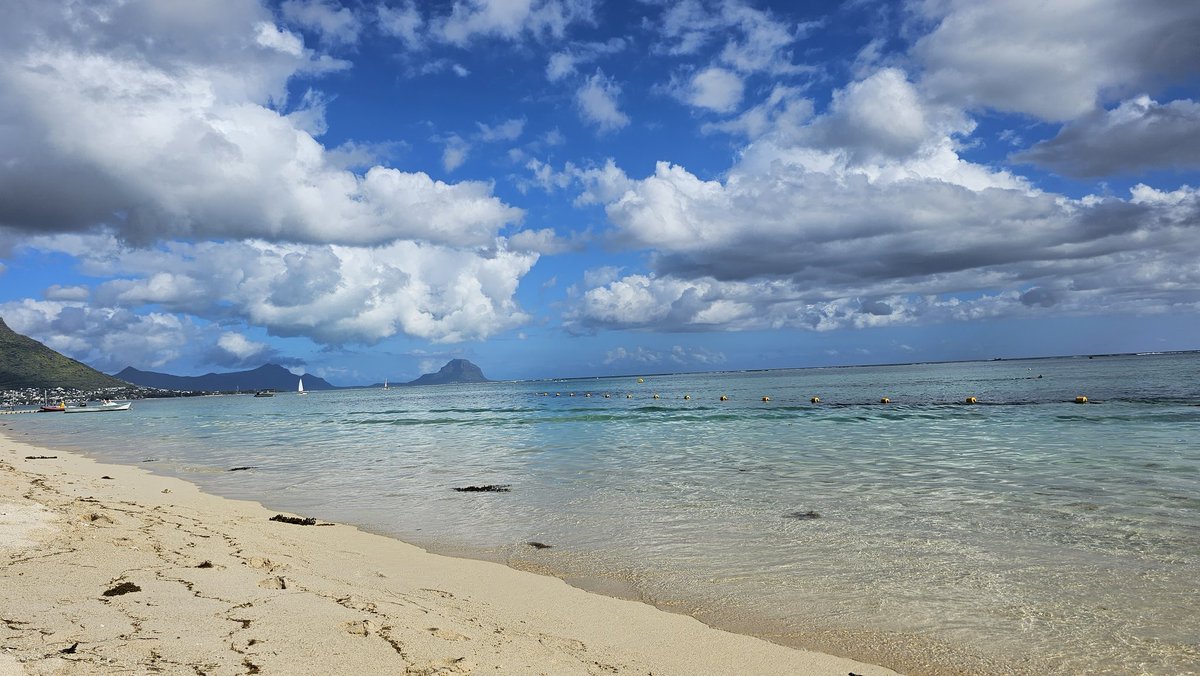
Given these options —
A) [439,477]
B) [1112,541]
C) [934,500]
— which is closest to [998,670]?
[1112,541]

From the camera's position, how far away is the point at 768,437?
30.9 m

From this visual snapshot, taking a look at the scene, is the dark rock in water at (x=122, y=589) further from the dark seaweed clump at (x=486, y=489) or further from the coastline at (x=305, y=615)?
the dark seaweed clump at (x=486, y=489)

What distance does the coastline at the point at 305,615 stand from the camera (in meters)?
5.05

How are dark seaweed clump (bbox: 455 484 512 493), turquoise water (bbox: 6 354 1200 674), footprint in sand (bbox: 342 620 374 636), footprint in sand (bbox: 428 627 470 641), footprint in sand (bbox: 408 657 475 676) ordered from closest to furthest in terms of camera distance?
footprint in sand (bbox: 408 657 475 676)
footprint in sand (bbox: 342 620 374 636)
footprint in sand (bbox: 428 627 470 641)
turquoise water (bbox: 6 354 1200 674)
dark seaweed clump (bbox: 455 484 512 493)

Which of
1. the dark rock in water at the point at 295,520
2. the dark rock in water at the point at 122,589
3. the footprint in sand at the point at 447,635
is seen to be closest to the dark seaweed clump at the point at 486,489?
the dark rock in water at the point at 295,520

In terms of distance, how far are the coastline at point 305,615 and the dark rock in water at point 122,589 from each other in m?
0.03

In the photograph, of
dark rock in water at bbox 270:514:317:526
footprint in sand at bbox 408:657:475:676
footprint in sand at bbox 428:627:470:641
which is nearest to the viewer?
footprint in sand at bbox 408:657:475:676

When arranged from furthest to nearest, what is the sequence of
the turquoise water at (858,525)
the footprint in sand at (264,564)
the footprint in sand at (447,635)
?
the footprint in sand at (264,564), the turquoise water at (858,525), the footprint in sand at (447,635)

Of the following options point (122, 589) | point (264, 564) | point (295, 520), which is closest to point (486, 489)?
point (295, 520)

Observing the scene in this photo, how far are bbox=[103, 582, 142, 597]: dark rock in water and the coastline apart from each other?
0.10 ft

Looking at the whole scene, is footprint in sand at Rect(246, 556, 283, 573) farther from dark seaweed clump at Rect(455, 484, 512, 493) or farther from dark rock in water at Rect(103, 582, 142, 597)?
dark seaweed clump at Rect(455, 484, 512, 493)

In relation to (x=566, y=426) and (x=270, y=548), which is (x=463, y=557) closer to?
(x=270, y=548)

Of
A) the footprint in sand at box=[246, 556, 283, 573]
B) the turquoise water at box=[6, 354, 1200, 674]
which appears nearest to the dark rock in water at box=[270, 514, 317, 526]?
the turquoise water at box=[6, 354, 1200, 674]

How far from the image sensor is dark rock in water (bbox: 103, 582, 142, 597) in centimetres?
645
